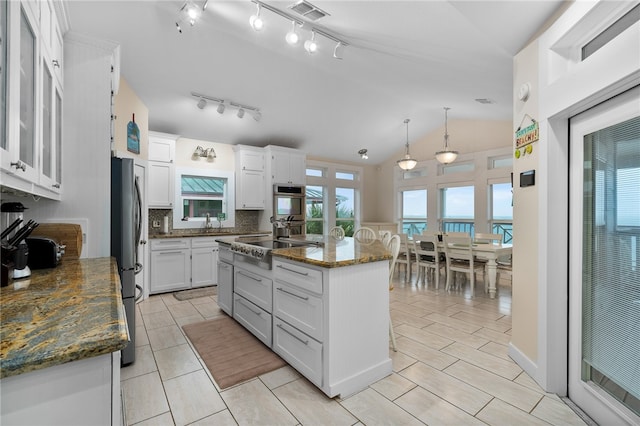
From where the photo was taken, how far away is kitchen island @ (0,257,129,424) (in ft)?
2.11

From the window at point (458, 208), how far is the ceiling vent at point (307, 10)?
5.06 metres

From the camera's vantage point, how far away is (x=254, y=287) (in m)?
2.79

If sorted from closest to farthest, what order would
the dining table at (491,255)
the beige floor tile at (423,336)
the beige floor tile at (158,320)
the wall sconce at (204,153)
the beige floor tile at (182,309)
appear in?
the beige floor tile at (423,336)
the beige floor tile at (158,320)
the beige floor tile at (182,309)
the dining table at (491,255)
the wall sconce at (204,153)

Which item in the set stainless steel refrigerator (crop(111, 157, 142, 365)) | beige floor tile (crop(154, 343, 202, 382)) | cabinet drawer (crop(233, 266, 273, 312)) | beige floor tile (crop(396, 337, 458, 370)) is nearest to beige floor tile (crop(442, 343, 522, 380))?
beige floor tile (crop(396, 337, 458, 370))

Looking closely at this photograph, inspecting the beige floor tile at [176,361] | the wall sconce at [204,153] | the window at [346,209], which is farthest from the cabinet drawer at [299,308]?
the window at [346,209]

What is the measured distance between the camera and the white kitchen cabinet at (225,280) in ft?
11.0

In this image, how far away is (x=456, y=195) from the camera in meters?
6.55

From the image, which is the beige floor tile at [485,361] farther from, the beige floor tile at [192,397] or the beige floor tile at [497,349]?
the beige floor tile at [192,397]

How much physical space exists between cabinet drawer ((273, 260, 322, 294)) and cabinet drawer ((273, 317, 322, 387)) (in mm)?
359

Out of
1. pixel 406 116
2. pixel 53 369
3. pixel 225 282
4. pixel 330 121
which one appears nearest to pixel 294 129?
pixel 330 121

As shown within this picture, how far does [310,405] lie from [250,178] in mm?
4314

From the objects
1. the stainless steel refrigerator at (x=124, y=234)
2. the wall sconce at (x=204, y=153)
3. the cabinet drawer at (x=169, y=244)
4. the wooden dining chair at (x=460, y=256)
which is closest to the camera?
the stainless steel refrigerator at (x=124, y=234)

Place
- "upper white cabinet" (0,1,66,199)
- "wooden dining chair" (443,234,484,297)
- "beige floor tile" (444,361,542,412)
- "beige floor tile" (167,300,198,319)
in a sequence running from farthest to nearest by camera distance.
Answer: "wooden dining chair" (443,234,484,297) → "beige floor tile" (167,300,198,319) → "beige floor tile" (444,361,542,412) → "upper white cabinet" (0,1,66,199)

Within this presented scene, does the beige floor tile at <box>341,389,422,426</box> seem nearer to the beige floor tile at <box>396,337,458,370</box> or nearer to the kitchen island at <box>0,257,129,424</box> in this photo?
the beige floor tile at <box>396,337,458,370</box>
